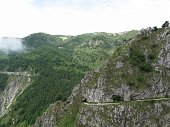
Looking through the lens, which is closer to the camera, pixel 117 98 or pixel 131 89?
pixel 131 89

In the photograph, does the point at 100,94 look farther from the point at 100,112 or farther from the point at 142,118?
the point at 142,118

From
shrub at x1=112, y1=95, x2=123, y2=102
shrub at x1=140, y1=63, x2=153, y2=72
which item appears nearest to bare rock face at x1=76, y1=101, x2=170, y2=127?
shrub at x1=112, y1=95, x2=123, y2=102

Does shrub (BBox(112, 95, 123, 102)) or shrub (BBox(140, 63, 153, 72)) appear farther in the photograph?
shrub (BBox(140, 63, 153, 72))

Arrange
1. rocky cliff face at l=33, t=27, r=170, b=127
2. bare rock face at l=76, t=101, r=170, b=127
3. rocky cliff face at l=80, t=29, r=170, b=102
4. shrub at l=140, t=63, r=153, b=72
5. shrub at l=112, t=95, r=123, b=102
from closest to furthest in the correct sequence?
bare rock face at l=76, t=101, r=170, b=127
rocky cliff face at l=33, t=27, r=170, b=127
rocky cliff face at l=80, t=29, r=170, b=102
shrub at l=112, t=95, r=123, b=102
shrub at l=140, t=63, r=153, b=72

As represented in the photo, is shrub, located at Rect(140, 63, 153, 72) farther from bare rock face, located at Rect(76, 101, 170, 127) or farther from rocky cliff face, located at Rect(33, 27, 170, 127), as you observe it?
bare rock face, located at Rect(76, 101, 170, 127)

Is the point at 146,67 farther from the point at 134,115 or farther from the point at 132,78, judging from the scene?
the point at 134,115

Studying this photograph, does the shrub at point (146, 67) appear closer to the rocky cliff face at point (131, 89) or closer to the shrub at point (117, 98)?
the rocky cliff face at point (131, 89)

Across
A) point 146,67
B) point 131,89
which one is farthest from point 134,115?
point 146,67

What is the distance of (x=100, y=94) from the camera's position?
187 metres

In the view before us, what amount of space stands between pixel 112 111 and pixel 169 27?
2265 inches

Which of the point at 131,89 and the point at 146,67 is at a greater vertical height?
the point at 146,67

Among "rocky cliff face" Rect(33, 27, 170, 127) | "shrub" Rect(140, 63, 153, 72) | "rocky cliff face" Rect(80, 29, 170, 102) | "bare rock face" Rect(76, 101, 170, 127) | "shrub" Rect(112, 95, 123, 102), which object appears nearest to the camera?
"bare rock face" Rect(76, 101, 170, 127)

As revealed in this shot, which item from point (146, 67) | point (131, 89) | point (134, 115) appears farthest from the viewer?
point (146, 67)

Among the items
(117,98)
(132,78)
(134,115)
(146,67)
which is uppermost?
(146,67)
